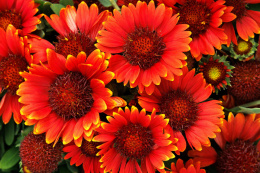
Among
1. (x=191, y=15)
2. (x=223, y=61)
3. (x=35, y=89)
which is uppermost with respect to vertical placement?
(x=191, y=15)

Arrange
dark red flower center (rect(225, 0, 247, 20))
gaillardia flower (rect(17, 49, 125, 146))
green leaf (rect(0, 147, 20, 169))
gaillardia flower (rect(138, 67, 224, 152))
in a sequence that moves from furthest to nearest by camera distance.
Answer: green leaf (rect(0, 147, 20, 169)) → dark red flower center (rect(225, 0, 247, 20)) → gaillardia flower (rect(138, 67, 224, 152)) → gaillardia flower (rect(17, 49, 125, 146))

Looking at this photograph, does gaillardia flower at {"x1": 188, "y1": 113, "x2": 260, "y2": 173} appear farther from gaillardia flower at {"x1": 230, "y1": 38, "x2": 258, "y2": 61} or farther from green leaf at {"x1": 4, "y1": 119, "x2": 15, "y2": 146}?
green leaf at {"x1": 4, "y1": 119, "x2": 15, "y2": 146}

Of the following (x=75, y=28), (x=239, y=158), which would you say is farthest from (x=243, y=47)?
(x=75, y=28)

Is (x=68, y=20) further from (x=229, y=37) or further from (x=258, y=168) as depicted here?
(x=258, y=168)

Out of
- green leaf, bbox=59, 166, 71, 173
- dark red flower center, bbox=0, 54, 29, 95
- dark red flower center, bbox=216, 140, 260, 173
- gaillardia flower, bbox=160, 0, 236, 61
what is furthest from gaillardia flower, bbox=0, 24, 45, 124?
dark red flower center, bbox=216, 140, 260, 173

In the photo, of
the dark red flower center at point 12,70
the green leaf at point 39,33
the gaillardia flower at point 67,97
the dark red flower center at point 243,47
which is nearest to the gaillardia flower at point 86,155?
the gaillardia flower at point 67,97

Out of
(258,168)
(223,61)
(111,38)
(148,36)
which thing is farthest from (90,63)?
(258,168)
